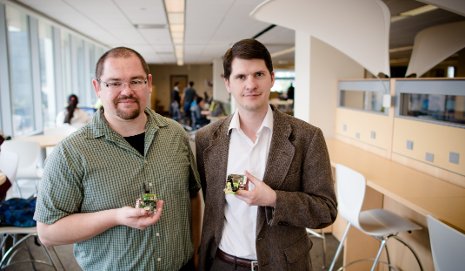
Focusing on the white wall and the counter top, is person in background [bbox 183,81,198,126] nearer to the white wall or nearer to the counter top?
the white wall

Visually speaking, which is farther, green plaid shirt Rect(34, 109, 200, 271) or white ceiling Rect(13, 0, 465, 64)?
white ceiling Rect(13, 0, 465, 64)

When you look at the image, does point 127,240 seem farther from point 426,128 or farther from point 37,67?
point 37,67

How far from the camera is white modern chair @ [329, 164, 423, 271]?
98.1 inches

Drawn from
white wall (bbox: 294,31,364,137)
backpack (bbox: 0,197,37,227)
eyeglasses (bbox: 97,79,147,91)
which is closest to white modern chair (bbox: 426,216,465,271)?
eyeglasses (bbox: 97,79,147,91)

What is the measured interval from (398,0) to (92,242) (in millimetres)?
4813

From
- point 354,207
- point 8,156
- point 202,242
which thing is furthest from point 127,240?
point 8,156

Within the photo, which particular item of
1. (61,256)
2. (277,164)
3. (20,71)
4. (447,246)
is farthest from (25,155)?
(447,246)

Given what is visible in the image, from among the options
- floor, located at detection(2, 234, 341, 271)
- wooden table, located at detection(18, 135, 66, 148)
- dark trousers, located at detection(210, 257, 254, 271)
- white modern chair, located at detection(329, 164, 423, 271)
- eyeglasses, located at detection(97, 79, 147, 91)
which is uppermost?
eyeglasses, located at detection(97, 79, 147, 91)

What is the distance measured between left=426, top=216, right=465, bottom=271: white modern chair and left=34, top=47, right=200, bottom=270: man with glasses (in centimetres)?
108

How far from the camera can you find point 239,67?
1335 mm

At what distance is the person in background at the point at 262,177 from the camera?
51.7 inches

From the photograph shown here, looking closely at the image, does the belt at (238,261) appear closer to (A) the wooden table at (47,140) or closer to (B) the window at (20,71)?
(A) the wooden table at (47,140)

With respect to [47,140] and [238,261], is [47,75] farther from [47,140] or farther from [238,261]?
[238,261]

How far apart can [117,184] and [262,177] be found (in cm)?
51
